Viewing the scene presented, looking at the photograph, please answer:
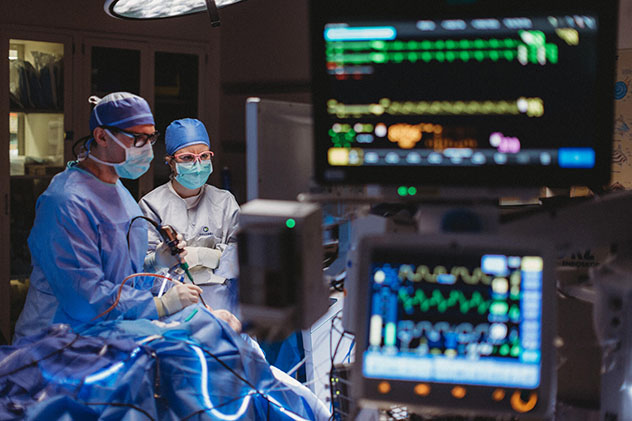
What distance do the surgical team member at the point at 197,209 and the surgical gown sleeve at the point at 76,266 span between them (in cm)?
73

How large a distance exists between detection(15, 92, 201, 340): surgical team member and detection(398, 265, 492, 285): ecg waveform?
120cm

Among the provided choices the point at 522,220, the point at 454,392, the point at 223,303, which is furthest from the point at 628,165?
the point at 454,392

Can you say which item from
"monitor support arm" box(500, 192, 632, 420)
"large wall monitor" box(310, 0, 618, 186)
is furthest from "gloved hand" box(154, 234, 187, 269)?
"monitor support arm" box(500, 192, 632, 420)

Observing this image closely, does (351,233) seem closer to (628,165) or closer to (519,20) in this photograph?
(519,20)

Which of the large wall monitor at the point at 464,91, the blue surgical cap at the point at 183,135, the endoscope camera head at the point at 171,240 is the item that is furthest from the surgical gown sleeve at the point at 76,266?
the large wall monitor at the point at 464,91

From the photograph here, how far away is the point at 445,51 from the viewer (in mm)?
1158

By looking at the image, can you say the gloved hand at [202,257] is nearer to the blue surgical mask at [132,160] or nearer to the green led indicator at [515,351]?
the blue surgical mask at [132,160]

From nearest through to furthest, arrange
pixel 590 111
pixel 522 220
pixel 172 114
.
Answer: pixel 590 111 < pixel 522 220 < pixel 172 114

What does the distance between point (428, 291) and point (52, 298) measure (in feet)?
5.04

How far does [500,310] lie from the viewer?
3.76 feet

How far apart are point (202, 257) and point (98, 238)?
2.13 feet

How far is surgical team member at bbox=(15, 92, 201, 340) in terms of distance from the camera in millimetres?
2088

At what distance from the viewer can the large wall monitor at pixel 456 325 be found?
112 cm

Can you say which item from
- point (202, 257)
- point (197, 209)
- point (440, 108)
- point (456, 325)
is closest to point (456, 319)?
point (456, 325)
